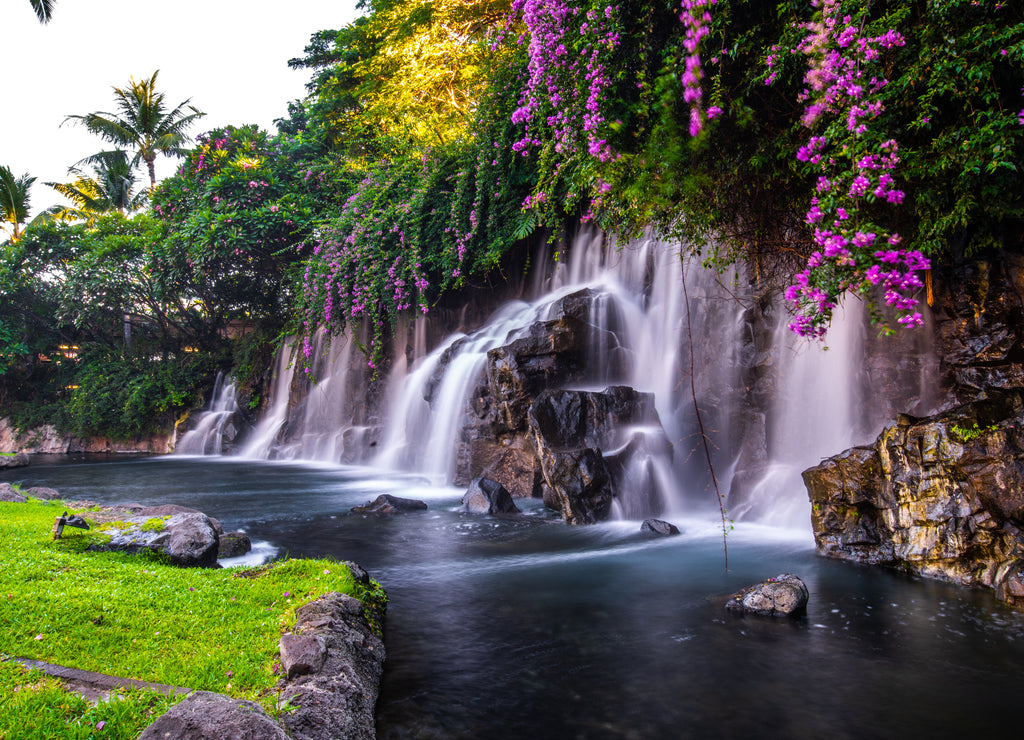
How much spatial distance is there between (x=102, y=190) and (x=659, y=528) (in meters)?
33.9

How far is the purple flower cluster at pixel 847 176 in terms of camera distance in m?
4.73

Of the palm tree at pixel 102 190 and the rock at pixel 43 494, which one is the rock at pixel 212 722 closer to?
the rock at pixel 43 494

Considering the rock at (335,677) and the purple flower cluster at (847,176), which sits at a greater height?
the purple flower cluster at (847,176)

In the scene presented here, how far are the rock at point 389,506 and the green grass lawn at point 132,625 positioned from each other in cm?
352

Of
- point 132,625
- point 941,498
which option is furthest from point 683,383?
point 132,625

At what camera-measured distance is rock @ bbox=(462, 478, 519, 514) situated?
26.5 feet

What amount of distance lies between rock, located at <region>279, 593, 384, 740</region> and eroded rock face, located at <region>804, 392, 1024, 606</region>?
438 centimetres

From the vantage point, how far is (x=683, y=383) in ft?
29.5

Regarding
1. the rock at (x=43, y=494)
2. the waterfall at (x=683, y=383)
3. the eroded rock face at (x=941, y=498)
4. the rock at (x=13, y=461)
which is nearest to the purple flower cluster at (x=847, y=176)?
the eroded rock face at (x=941, y=498)

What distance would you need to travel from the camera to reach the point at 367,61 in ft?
53.4

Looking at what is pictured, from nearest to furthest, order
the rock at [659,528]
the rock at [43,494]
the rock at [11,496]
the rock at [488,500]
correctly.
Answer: the rock at [659,528] < the rock at [11,496] < the rock at [488,500] < the rock at [43,494]

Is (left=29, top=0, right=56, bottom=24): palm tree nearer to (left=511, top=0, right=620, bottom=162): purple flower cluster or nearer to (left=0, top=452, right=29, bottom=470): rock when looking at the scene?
(left=0, top=452, right=29, bottom=470): rock

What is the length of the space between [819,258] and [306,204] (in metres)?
16.5

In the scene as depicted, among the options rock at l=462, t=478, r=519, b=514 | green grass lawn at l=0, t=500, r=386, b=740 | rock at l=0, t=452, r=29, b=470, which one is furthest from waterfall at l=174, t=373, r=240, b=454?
green grass lawn at l=0, t=500, r=386, b=740
